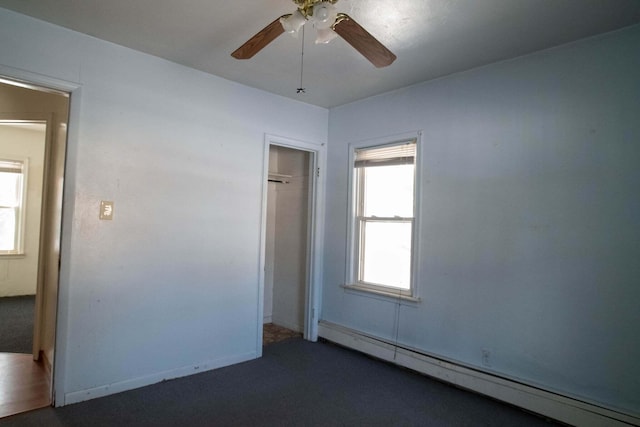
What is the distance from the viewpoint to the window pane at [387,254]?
3.50 metres

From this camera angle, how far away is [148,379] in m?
2.91

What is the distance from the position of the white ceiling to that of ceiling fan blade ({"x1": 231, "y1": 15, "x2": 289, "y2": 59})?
28cm

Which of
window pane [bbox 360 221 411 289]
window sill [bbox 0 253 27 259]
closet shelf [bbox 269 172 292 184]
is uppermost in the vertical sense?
closet shelf [bbox 269 172 292 184]

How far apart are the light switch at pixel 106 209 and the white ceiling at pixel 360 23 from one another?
122 cm

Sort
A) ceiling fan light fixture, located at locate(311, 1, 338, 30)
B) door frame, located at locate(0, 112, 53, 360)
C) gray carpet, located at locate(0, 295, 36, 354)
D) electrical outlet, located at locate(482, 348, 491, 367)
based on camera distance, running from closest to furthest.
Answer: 1. ceiling fan light fixture, located at locate(311, 1, 338, 30)
2. electrical outlet, located at locate(482, 348, 491, 367)
3. door frame, located at locate(0, 112, 53, 360)
4. gray carpet, located at locate(0, 295, 36, 354)

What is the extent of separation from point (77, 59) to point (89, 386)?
2.37 meters

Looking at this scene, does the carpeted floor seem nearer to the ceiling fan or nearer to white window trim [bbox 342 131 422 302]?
white window trim [bbox 342 131 422 302]

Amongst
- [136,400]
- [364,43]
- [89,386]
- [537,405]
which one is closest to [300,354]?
[136,400]

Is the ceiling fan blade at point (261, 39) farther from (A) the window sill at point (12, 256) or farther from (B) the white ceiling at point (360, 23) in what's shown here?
(A) the window sill at point (12, 256)

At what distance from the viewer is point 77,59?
2623 millimetres

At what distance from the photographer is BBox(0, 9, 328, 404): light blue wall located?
8.53 ft

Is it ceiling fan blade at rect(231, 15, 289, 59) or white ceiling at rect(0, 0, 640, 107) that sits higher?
white ceiling at rect(0, 0, 640, 107)

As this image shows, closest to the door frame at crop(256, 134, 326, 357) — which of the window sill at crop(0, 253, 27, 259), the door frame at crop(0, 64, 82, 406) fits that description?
the door frame at crop(0, 64, 82, 406)

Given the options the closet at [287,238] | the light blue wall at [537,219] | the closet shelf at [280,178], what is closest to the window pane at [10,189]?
the closet at [287,238]
